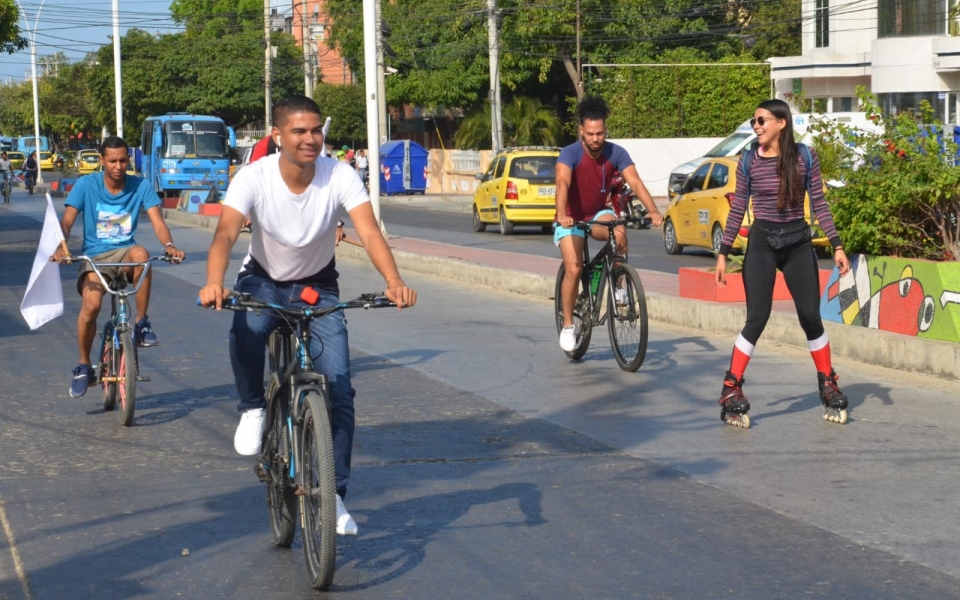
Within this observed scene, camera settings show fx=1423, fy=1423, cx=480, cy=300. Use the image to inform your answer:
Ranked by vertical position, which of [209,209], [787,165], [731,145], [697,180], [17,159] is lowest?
[209,209]

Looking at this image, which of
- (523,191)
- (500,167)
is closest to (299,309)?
(523,191)

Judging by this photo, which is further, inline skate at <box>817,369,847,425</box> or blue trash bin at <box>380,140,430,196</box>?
blue trash bin at <box>380,140,430,196</box>

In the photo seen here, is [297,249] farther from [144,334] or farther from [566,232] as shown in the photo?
[566,232]

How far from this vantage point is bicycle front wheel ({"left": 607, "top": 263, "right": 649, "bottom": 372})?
9.97m

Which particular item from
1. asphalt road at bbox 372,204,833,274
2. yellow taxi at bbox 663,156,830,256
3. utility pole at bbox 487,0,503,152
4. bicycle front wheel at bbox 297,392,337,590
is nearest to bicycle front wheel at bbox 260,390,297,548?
bicycle front wheel at bbox 297,392,337,590

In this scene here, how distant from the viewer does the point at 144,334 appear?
31.4 feet

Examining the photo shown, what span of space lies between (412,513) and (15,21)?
24301 mm

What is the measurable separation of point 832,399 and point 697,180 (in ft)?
49.1

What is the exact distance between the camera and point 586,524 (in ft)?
19.7

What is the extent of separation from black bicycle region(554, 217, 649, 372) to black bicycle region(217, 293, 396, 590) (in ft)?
15.0

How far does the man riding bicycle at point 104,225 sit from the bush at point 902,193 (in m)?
5.20

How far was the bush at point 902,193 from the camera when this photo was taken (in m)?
10.5

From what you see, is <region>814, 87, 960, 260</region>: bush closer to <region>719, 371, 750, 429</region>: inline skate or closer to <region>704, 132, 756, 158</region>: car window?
<region>719, 371, 750, 429</region>: inline skate

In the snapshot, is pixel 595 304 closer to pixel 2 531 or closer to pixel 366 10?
pixel 2 531
